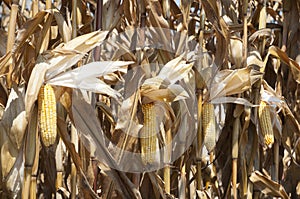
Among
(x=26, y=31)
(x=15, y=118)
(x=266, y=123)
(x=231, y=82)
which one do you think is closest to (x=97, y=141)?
(x=15, y=118)

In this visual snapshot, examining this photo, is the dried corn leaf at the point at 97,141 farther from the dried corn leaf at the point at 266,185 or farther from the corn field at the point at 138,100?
the dried corn leaf at the point at 266,185

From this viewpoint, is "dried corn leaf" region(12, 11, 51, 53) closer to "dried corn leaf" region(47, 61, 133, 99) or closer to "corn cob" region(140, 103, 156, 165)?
"dried corn leaf" region(47, 61, 133, 99)

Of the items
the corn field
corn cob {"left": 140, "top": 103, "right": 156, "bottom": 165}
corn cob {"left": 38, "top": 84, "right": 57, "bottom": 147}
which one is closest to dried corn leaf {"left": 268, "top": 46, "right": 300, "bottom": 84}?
the corn field

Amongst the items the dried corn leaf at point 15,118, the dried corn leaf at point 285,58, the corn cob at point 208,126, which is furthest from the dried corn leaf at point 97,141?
the dried corn leaf at point 285,58

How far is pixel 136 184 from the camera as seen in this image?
2246 millimetres

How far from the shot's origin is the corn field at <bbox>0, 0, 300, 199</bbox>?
1925mm

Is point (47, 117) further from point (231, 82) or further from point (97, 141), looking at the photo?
point (231, 82)

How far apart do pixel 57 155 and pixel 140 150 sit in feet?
1.27

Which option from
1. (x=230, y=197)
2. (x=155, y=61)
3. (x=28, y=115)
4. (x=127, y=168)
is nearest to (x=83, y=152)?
(x=127, y=168)

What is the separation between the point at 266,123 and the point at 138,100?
71 cm

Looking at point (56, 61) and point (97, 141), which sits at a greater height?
point (56, 61)

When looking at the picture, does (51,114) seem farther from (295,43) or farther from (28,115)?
(295,43)

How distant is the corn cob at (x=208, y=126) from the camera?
7.91ft

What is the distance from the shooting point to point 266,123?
2602mm
